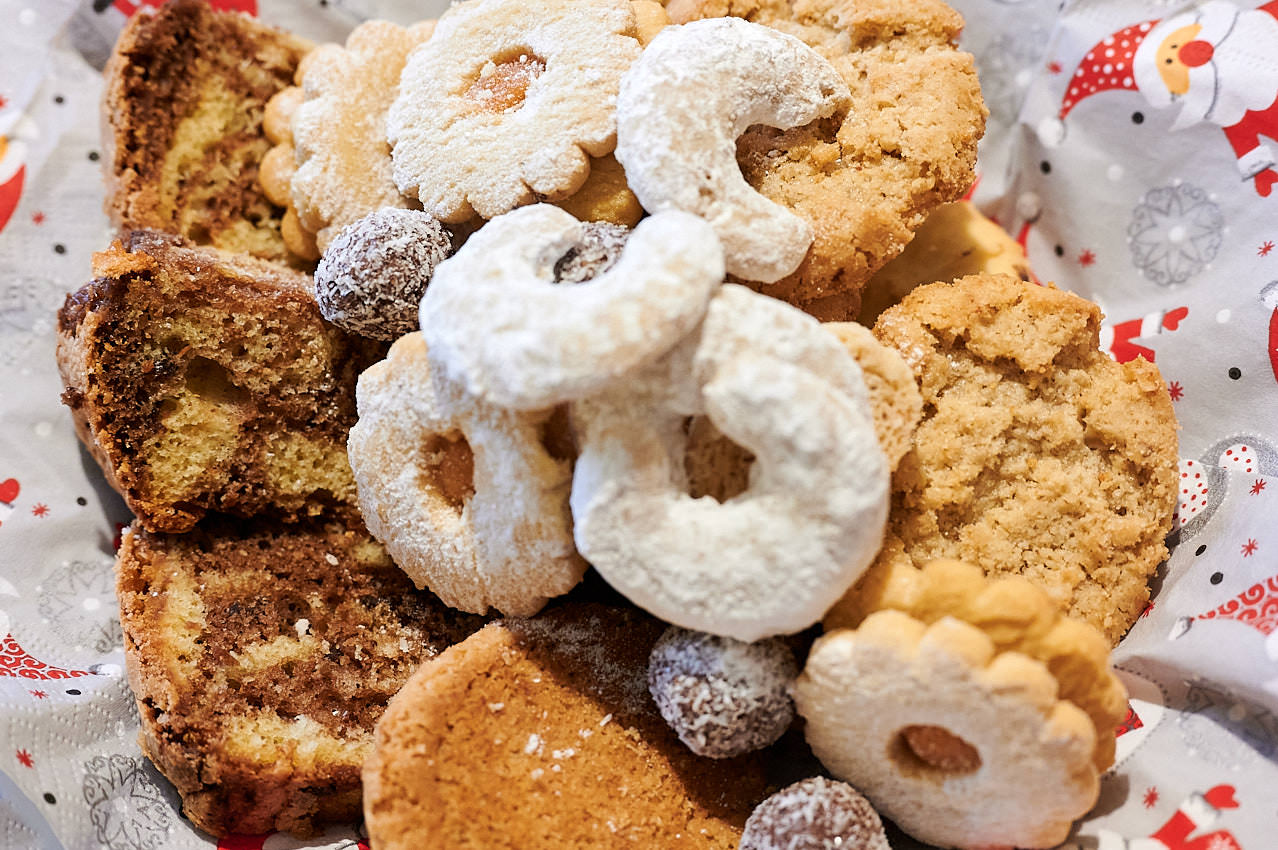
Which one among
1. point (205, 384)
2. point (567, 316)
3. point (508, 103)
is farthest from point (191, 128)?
point (567, 316)

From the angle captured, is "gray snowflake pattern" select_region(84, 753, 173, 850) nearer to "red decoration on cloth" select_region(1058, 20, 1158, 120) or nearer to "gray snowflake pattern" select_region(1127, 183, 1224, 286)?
"gray snowflake pattern" select_region(1127, 183, 1224, 286)

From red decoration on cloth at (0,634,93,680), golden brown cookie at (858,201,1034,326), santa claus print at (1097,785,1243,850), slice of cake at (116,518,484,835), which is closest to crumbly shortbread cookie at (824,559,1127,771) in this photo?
santa claus print at (1097,785,1243,850)

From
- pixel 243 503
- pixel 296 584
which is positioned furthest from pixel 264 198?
pixel 296 584

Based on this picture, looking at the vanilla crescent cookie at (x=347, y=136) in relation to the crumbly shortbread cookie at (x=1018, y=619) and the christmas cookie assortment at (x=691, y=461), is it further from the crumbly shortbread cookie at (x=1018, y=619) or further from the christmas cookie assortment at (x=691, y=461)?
the crumbly shortbread cookie at (x=1018, y=619)

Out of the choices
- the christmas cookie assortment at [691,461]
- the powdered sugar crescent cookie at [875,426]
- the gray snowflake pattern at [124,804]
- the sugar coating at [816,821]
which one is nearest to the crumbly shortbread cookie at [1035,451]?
the christmas cookie assortment at [691,461]

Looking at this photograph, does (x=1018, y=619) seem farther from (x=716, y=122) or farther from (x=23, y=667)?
(x=23, y=667)

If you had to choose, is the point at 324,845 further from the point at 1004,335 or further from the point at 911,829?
the point at 1004,335
